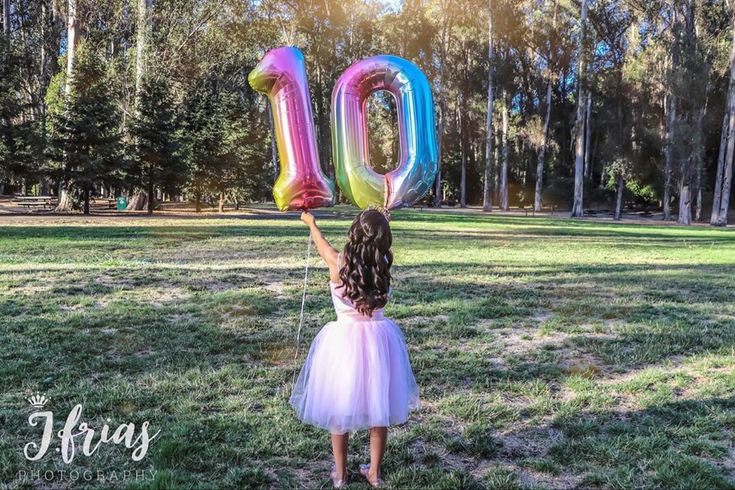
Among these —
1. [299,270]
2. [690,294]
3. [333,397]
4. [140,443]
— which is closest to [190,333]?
[140,443]

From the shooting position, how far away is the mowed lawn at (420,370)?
2.92m

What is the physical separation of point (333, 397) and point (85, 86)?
21.2 metres

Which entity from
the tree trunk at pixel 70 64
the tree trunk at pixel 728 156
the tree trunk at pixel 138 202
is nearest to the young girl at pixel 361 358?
the tree trunk at pixel 70 64

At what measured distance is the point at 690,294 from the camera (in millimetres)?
7656

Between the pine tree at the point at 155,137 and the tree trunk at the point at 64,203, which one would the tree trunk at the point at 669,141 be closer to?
the pine tree at the point at 155,137

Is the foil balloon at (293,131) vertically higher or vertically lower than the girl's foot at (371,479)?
higher

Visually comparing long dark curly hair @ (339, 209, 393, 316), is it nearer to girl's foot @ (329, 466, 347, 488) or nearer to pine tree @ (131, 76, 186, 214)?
girl's foot @ (329, 466, 347, 488)

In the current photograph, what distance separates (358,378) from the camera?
2617mm

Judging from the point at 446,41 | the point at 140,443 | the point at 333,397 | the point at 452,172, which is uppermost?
the point at 446,41

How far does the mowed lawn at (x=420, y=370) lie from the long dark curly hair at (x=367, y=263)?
0.91 meters

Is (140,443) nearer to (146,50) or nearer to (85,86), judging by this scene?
(85,86)

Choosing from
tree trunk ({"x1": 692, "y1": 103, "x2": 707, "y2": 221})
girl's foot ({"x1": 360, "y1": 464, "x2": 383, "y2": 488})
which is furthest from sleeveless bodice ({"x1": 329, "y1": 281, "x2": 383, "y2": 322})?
tree trunk ({"x1": 692, "y1": 103, "x2": 707, "y2": 221})

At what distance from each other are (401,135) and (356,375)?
171 centimetres

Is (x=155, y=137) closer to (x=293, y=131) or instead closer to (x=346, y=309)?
(x=293, y=131)
